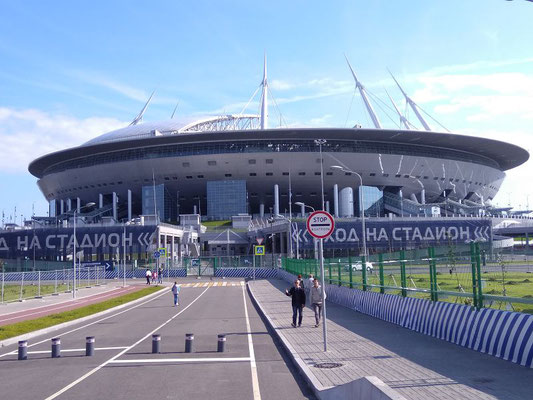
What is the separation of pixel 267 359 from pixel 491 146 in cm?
10366

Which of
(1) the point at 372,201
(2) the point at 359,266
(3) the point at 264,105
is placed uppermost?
(3) the point at 264,105

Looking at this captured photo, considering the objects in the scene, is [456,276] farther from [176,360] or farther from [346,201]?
[346,201]

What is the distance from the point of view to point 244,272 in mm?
64000

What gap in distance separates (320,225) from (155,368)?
4.97 m

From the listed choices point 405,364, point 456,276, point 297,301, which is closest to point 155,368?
point 405,364

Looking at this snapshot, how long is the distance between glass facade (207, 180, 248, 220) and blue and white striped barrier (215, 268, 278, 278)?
38.1m

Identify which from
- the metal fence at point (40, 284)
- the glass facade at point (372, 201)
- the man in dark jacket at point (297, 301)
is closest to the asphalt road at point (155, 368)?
the man in dark jacket at point (297, 301)

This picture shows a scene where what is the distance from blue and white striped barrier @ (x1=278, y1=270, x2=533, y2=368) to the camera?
10898 mm

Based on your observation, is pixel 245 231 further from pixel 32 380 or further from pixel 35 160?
pixel 32 380

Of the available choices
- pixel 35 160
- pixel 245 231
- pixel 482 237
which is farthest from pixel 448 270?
pixel 35 160

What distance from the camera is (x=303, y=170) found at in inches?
3964

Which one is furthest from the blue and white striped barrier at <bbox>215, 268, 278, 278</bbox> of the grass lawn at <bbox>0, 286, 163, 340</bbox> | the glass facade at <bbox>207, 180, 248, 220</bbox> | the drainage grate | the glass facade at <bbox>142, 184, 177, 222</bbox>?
the drainage grate

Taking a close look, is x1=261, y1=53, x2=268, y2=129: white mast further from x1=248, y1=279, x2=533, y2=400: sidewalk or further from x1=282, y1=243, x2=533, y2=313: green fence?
x1=248, y1=279, x2=533, y2=400: sidewalk

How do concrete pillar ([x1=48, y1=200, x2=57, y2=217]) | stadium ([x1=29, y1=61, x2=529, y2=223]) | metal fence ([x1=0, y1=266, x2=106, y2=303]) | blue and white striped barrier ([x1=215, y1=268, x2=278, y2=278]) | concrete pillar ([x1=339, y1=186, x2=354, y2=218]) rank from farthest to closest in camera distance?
concrete pillar ([x1=48, y1=200, x2=57, y2=217]) < concrete pillar ([x1=339, y1=186, x2=354, y2=218]) < stadium ([x1=29, y1=61, x2=529, y2=223]) < blue and white striped barrier ([x1=215, y1=268, x2=278, y2=278]) < metal fence ([x1=0, y1=266, x2=106, y2=303])
